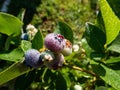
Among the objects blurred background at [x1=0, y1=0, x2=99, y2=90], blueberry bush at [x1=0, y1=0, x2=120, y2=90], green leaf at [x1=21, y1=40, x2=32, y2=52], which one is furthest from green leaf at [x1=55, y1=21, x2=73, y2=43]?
blurred background at [x1=0, y1=0, x2=99, y2=90]

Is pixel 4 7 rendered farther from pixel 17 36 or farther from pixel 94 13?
pixel 17 36

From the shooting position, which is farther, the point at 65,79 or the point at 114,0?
the point at 65,79

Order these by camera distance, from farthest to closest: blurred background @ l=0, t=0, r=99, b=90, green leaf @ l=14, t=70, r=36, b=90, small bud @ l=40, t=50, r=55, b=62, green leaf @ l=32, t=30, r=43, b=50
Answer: blurred background @ l=0, t=0, r=99, b=90, green leaf @ l=14, t=70, r=36, b=90, green leaf @ l=32, t=30, r=43, b=50, small bud @ l=40, t=50, r=55, b=62

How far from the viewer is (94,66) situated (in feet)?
3.19

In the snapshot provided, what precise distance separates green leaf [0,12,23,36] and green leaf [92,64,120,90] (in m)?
0.28

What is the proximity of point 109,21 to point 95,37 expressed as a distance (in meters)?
0.10

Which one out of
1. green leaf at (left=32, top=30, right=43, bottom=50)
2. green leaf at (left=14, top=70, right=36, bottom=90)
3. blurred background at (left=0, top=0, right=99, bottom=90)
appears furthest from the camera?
blurred background at (left=0, top=0, right=99, bottom=90)

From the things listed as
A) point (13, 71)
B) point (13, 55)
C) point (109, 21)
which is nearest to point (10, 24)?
point (13, 55)

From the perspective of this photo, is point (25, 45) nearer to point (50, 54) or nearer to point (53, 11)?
point (50, 54)

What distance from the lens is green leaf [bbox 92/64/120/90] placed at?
0.91 metres

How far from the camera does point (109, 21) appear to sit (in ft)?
3.01

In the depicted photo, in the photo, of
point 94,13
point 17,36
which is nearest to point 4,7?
point 94,13

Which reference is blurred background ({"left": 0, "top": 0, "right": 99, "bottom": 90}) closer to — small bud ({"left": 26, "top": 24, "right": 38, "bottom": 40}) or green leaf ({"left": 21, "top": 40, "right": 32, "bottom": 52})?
small bud ({"left": 26, "top": 24, "right": 38, "bottom": 40})

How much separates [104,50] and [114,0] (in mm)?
145
